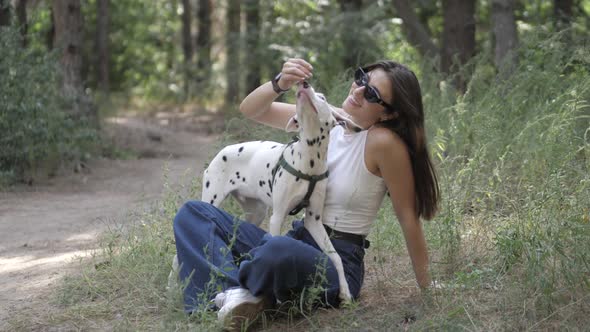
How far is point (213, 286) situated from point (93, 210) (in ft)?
13.4

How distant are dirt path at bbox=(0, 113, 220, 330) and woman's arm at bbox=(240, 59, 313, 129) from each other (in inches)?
48.1

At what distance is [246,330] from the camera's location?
3.71 m

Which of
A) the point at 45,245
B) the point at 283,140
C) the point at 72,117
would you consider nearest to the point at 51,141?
the point at 72,117

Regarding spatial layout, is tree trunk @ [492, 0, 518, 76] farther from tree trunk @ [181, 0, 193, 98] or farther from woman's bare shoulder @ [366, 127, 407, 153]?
tree trunk @ [181, 0, 193, 98]

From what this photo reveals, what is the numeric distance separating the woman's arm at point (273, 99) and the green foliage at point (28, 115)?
5.10 metres

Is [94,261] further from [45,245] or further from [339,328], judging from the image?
[339,328]

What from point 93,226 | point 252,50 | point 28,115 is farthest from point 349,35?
point 93,226

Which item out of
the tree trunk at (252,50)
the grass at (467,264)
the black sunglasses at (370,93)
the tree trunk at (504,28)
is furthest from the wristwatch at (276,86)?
the tree trunk at (252,50)

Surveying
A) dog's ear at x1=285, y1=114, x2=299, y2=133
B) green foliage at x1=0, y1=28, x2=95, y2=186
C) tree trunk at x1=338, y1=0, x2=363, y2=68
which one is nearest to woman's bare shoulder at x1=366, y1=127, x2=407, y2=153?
dog's ear at x1=285, y1=114, x2=299, y2=133

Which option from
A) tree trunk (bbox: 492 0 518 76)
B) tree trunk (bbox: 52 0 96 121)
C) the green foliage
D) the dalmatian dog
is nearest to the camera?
the dalmatian dog

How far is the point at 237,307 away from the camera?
3.57 m

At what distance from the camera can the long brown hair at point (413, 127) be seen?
12.2 feet

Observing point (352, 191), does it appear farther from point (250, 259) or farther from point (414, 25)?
point (414, 25)

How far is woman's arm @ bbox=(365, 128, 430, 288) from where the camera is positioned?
3.68 meters
